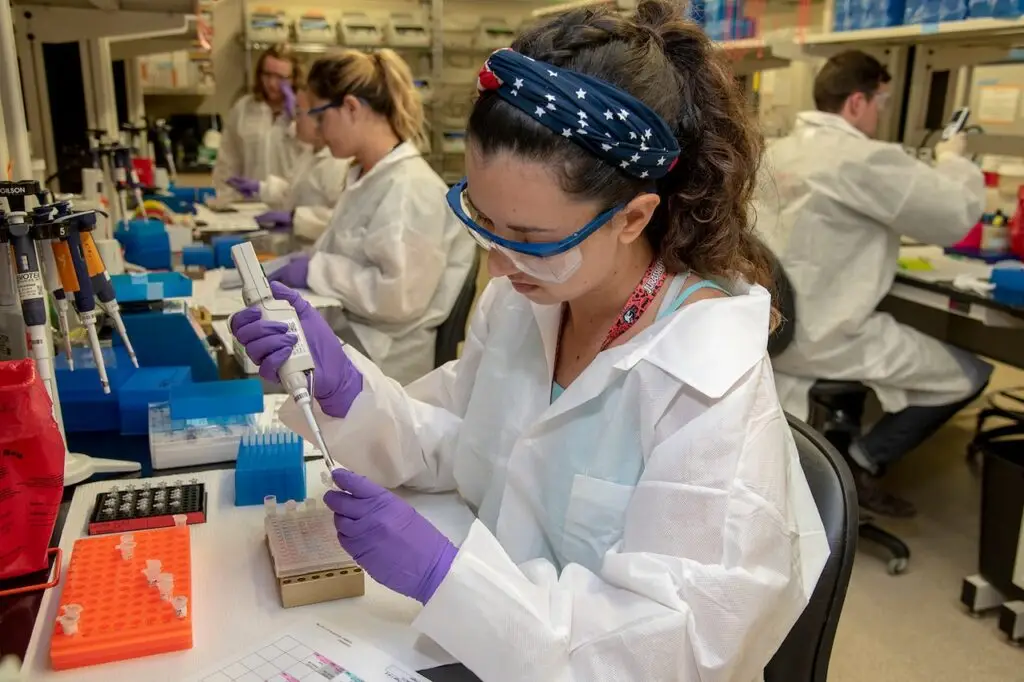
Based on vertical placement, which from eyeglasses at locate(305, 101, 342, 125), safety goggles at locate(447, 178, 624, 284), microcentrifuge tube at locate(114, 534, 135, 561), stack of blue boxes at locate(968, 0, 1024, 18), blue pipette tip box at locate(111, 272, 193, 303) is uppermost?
stack of blue boxes at locate(968, 0, 1024, 18)

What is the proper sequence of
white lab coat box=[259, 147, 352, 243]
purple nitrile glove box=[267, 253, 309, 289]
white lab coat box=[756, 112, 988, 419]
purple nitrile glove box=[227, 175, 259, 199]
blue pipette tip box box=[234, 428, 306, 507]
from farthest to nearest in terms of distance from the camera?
purple nitrile glove box=[227, 175, 259, 199]
white lab coat box=[259, 147, 352, 243]
purple nitrile glove box=[267, 253, 309, 289]
white lab coat box=[756, 112, 988, 419]
blue pipette tip box box=[234, 428, 306, 507]

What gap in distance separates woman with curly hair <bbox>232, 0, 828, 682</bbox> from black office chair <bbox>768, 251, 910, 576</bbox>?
126cm

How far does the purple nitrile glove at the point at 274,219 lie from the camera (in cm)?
351

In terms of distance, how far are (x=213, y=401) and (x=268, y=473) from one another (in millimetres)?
195

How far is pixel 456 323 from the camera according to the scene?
245 centimetres

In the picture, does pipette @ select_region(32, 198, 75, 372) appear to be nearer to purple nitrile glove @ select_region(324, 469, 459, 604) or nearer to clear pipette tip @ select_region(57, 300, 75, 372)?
clear pipette tip @ select_region(57, 300, 75, 372)

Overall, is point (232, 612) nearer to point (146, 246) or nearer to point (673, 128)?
point (673, 128)

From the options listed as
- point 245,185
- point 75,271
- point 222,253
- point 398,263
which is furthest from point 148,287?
point 245,185

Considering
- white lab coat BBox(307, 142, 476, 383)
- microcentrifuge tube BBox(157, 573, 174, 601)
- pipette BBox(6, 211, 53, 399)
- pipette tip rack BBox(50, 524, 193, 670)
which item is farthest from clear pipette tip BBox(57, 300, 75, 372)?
white lab coat BBox(307, 142, 476, 383)

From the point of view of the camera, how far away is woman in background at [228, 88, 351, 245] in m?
3.27

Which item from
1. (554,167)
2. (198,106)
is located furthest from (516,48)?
(198,106)

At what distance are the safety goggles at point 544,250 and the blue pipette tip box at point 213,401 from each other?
51cm

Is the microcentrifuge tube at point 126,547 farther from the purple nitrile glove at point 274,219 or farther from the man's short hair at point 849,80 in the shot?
the purple nitrile glove at point 274,219

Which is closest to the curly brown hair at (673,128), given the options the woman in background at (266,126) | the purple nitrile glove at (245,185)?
the purple nitrile glove at (245,185)
